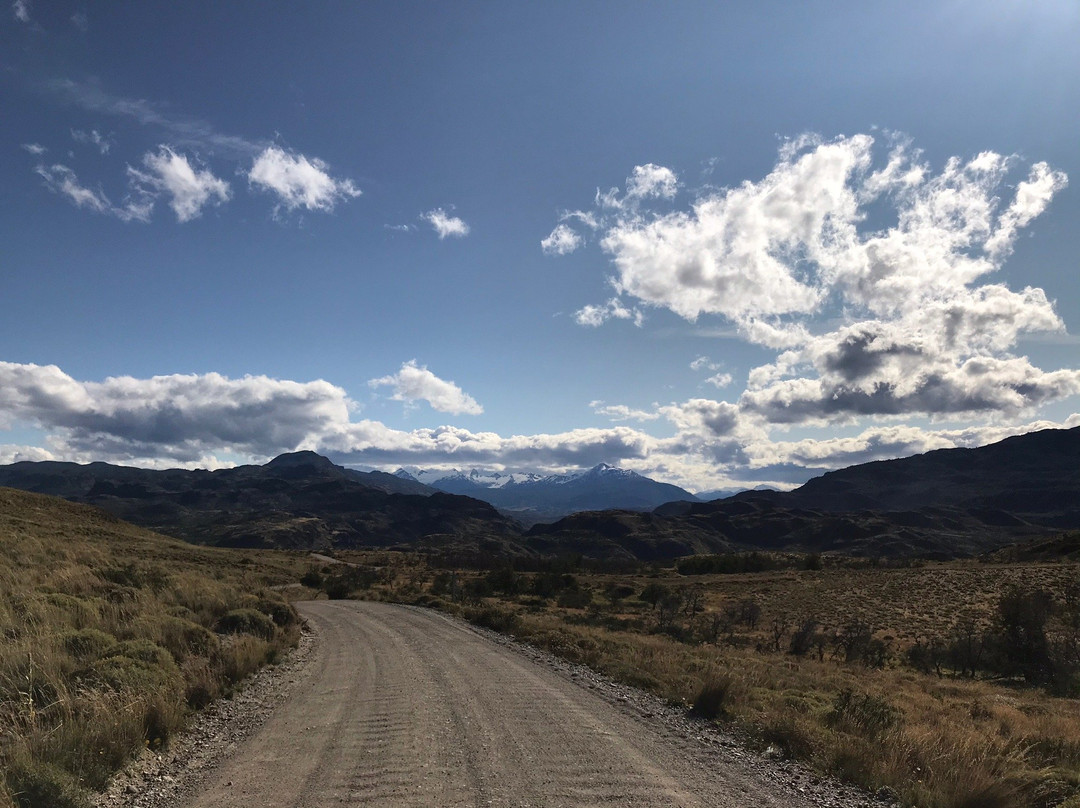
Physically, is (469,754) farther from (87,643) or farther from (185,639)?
(185,639)

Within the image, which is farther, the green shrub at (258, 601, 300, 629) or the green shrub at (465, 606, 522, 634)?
the green shrub at (465, 606, 522, 634)

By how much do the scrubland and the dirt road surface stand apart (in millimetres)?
1824

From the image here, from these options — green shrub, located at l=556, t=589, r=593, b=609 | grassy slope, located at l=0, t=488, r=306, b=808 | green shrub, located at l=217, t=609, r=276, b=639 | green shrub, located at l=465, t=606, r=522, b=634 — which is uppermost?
grassy slope, located at l=0, t=488, r=306, b=808

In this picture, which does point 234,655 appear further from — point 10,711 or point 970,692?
point 970,692

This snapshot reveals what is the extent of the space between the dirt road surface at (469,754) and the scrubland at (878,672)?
71.8 inches

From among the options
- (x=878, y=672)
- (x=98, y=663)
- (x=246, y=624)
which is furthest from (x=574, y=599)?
(x=98, y=663)

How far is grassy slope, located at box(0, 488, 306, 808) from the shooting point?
6.77m

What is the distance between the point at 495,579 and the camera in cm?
5419

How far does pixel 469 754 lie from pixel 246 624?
1253 cm

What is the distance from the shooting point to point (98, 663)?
979cm

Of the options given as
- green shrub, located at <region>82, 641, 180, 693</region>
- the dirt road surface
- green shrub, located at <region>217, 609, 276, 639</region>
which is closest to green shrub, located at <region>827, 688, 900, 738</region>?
the dirt road surface

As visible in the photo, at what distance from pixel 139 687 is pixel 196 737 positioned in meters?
1.30

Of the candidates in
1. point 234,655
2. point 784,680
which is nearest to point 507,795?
point 234,655

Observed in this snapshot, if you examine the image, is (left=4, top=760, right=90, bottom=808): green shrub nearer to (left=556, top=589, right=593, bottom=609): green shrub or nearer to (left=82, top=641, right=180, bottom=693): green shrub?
(left=82, top=641, right=180, bottom=693): green shrub
